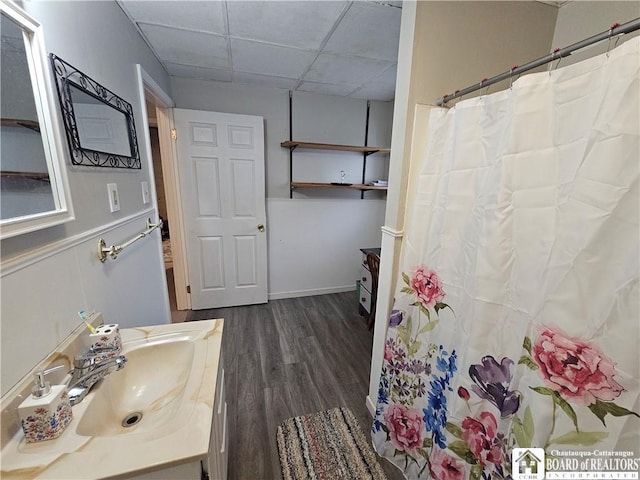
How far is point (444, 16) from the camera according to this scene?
3.66ft

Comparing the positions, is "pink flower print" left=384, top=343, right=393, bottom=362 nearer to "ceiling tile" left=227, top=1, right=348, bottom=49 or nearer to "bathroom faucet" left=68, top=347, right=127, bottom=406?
"bathroom faucet" left=68, top=347, right=127, bottom=406

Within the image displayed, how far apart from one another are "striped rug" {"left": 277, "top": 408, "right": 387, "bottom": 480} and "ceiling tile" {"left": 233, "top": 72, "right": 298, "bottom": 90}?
8.97 feet

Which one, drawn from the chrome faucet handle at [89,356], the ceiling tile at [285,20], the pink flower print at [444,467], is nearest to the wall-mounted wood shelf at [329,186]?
the ceiling tile at [285,20]

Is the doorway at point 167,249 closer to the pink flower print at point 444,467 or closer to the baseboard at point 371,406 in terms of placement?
the baseboard at point 371,406

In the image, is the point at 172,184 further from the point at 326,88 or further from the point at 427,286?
the point at 427,286

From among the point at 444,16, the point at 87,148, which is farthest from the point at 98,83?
the point at 444,16

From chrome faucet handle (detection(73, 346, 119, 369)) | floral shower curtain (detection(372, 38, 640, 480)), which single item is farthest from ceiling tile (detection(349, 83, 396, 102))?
chrome faucet handle (detection(73, 346, 119, 369))

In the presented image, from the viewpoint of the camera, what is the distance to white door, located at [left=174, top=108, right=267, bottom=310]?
2459 mm

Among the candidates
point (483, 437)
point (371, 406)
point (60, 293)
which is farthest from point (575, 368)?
point (60, 293)

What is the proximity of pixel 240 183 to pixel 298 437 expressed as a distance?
7.16 ft

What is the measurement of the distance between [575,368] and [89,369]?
1.42 m

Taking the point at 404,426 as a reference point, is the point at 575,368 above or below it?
above

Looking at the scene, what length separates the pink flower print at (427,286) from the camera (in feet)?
3.76

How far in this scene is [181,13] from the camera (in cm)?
146
